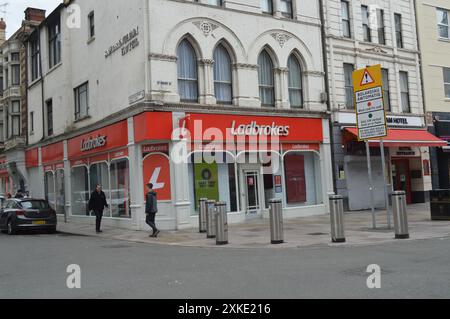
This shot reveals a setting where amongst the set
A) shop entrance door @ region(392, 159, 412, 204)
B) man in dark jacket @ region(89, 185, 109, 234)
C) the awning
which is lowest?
man in dark jacket @ region(89, 185, 109, 234)

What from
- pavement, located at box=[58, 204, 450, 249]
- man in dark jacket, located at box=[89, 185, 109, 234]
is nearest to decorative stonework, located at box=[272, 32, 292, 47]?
pavement, located at box=[58, 204, 450, 249]

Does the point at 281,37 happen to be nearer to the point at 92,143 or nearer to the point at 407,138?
the point at 407,138

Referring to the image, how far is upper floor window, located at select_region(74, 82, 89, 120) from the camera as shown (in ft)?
76.3

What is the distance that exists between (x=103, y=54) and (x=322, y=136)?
400 inches

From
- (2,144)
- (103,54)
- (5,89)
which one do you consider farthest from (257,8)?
(2,144)

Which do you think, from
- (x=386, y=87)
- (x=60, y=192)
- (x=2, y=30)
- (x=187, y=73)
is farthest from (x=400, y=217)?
(x=2, y=30)

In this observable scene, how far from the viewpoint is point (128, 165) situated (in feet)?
62.4

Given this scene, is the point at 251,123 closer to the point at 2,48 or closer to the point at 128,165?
the point at 128,165

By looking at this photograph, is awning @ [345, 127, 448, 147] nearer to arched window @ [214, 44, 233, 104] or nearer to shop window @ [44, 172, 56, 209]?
arched window @ [214, 44, 233, 104]

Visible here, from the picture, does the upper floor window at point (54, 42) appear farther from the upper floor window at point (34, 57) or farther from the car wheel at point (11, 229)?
the car wheel at point (11, 229)

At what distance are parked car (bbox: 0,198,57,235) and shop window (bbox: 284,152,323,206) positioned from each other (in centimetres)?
969

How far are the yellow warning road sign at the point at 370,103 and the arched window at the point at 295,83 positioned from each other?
680cm

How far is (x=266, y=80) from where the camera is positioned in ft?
69.6

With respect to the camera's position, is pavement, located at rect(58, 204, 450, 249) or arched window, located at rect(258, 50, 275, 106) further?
arched window, located at rect(258, 50, 275, 106)
